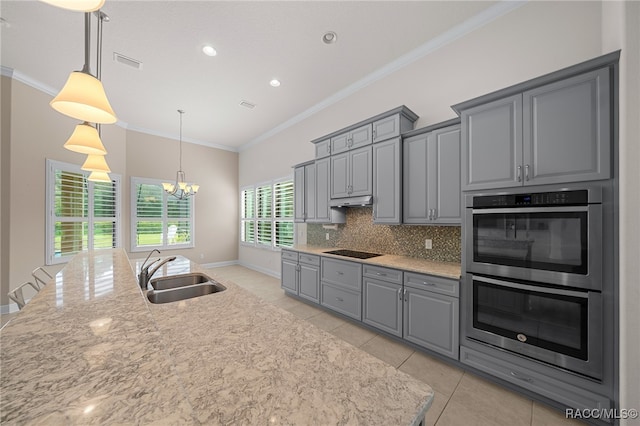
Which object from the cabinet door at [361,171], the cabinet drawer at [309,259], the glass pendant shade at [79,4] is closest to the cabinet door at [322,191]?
the cabinet door at [361,171]

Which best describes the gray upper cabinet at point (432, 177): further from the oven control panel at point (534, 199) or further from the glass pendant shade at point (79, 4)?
the glass pendant shade at point (79, 4)

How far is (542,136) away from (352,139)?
6.81 ft

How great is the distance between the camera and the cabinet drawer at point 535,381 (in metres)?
1.60

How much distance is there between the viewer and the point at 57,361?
0.62 m

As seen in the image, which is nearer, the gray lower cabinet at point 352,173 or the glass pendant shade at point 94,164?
the glass pendant shade at point 94,164

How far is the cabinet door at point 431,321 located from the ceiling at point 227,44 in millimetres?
2942

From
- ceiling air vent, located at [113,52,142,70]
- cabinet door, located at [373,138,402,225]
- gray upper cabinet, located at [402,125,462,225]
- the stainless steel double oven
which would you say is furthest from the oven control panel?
ceiling air vent, located at [113,52,142,70]

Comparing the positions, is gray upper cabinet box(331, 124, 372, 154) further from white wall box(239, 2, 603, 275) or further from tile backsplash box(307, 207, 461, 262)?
tile backsplash box(307, 207, 461, 262)

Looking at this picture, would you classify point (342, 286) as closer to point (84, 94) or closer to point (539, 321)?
point (539, 321)

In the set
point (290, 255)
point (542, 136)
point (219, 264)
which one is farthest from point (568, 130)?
point (219, 264)

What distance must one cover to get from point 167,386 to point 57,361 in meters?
0.36

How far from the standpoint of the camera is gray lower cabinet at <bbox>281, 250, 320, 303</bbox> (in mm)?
3636

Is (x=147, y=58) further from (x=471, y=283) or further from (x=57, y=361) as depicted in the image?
(x=471, y=283)

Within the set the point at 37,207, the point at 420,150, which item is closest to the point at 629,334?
the point at 420,150
